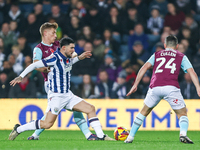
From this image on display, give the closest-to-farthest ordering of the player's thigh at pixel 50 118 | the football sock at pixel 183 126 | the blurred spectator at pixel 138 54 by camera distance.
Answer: the football sock at pixel 183 126, the player's thigh at pixel 50 118, the blurred spectator at pixel 138 54

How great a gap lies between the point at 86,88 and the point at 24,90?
1685 mm

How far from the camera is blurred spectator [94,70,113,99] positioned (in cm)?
1145

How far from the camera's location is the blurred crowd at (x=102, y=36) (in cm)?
1156

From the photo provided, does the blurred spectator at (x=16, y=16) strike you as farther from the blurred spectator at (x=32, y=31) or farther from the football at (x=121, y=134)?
the football at (x=121, y=134)

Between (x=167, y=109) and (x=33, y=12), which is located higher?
(x=33, y=12)

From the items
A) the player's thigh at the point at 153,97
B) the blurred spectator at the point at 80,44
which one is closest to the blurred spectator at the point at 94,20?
the blurred spectator at the point at 80,44

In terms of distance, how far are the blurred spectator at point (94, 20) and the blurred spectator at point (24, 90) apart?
3.12 meters

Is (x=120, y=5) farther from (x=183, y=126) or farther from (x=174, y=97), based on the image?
(x=183, y=126)

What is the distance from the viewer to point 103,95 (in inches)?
450

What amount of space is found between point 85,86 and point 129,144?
5.05 m

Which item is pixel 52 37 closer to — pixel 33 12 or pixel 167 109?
pixel 167 109

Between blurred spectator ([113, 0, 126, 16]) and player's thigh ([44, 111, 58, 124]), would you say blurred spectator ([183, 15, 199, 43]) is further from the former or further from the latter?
player's thigh ([44, 111, 58, 124])

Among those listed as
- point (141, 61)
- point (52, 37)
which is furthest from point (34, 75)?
point (52, 37)

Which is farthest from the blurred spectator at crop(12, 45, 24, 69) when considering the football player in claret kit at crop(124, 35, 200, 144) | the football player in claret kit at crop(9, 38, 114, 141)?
the football player in claret kit at crop(124, 35, 200, 144)
